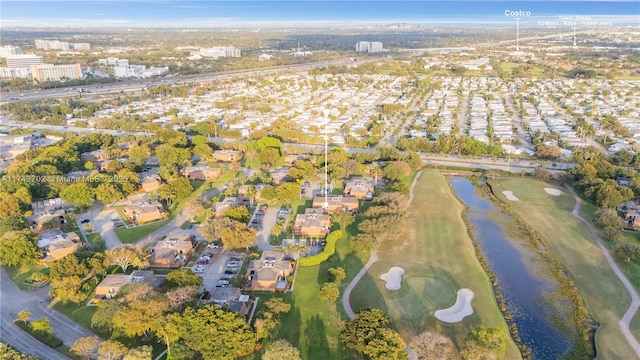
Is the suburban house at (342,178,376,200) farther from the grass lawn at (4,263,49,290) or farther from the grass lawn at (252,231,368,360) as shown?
the grass lawn at (4,263,49,290)

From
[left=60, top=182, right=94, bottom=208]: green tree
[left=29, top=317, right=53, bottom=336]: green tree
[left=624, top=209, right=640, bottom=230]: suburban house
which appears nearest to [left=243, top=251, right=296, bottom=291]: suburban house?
[left=29, top=317, right=53, bottom=336]: green tree

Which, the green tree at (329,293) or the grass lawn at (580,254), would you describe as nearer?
the grass lawn at (580,254)

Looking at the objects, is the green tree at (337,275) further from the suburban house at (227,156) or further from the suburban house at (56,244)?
the suburban house at (227,156)

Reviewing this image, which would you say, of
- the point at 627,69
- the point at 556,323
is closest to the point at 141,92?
the point at 556,323

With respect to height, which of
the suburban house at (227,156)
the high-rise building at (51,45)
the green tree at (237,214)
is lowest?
the green tree at (237,214)

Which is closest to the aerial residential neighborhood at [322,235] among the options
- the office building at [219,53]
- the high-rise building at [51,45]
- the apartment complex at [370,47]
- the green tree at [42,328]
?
the green tree at [42,328]

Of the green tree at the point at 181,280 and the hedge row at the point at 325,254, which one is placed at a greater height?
the green tree at the point at 181,280
